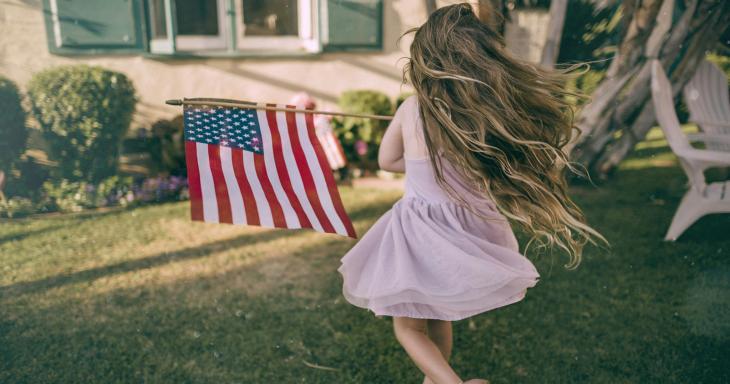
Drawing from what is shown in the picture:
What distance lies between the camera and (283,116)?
8.34 feet

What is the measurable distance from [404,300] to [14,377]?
1970mm

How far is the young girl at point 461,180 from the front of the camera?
1996 mm

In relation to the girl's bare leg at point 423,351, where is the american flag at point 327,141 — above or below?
above

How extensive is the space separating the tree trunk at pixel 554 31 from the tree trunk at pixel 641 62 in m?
0.51

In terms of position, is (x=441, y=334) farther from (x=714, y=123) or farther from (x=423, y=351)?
(x=714, y=123)

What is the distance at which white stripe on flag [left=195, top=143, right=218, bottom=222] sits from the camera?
2489 mm

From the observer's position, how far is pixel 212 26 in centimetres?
643

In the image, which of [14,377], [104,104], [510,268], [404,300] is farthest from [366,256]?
[104,104]

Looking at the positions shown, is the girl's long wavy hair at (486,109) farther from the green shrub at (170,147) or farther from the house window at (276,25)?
the house window at (276,25)

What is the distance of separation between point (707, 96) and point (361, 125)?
11.2ft

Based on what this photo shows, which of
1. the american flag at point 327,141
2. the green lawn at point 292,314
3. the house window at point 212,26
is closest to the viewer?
the green lawn at point 292,314

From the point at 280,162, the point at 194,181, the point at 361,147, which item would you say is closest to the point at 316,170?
the point at 280,162

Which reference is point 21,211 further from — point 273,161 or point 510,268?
point 510,268

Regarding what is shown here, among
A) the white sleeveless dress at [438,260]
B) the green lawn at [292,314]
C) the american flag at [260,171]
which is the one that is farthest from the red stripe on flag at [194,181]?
the green lawn at [292,314]
